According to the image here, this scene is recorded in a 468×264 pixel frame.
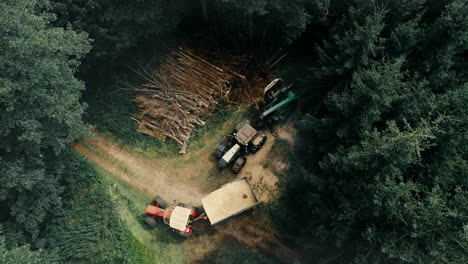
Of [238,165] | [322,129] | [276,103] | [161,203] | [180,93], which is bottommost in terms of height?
[161,203]

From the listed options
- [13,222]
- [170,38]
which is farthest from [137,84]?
[13,222]

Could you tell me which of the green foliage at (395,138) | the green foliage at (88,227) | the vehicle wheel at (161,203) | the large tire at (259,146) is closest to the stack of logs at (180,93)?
the vehicle wheel at (161,203)

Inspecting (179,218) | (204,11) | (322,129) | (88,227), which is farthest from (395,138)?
(88,227)

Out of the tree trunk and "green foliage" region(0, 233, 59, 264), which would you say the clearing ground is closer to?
"green foliage" region(0, 233, 59, 264)

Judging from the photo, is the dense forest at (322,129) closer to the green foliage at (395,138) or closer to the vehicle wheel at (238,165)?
the green foliage at (395,138)

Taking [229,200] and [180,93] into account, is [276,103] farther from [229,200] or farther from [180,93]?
[229,200]

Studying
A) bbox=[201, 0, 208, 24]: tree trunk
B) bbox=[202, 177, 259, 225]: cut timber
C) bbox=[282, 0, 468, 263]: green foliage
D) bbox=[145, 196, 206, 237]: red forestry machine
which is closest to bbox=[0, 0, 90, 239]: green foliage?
bbox=[145, 196, 206, 237]: red forestry machine

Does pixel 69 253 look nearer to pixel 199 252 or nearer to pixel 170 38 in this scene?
pixel 199 252

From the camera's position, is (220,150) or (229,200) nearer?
(229,200)
